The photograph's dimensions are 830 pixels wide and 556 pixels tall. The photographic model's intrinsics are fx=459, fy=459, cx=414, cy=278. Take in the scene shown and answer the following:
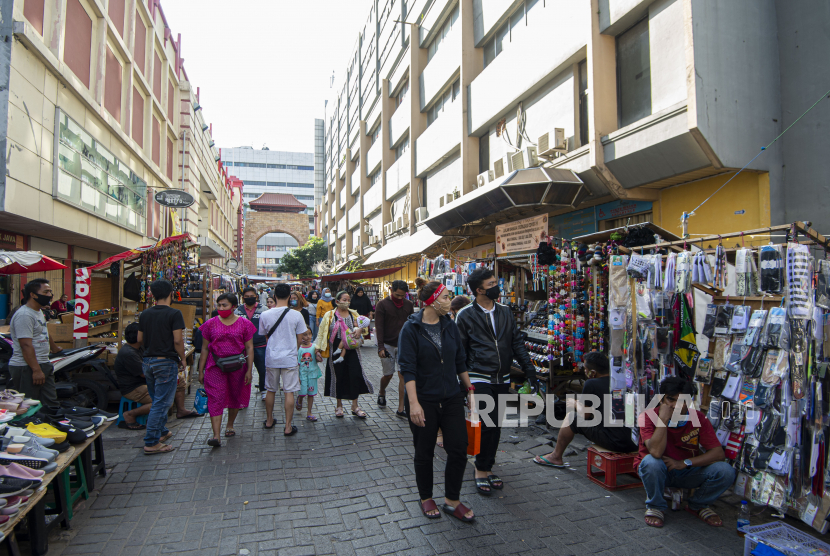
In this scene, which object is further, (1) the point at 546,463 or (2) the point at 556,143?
(2) the point at 556,143

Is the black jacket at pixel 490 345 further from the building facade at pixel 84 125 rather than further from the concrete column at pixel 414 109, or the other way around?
the concrete column at pixel 414 109

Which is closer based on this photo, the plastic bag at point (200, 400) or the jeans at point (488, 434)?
the jeans at point (488, 434)

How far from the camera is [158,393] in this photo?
16.0ft

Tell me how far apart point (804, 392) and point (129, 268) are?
897cm

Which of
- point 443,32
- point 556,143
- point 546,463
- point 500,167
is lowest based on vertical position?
point 546,463

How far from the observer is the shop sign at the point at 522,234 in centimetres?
795

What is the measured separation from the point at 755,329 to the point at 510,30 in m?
11.3

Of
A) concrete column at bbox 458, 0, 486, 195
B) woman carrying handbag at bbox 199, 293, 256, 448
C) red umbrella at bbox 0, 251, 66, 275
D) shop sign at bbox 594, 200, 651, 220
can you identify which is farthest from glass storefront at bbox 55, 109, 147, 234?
shop sign at bbox 594, 200, 651, 220

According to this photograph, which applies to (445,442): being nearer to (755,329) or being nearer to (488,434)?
(488,434)

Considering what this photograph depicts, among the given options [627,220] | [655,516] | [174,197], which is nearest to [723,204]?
[627,220]

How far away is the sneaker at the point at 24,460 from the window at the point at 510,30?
11.9 meters

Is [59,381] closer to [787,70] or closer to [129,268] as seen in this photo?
[129,268]

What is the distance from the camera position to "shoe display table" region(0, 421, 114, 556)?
267cm

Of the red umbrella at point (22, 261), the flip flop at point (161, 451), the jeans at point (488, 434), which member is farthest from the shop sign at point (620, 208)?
the red umbrella at point (22, 261)
